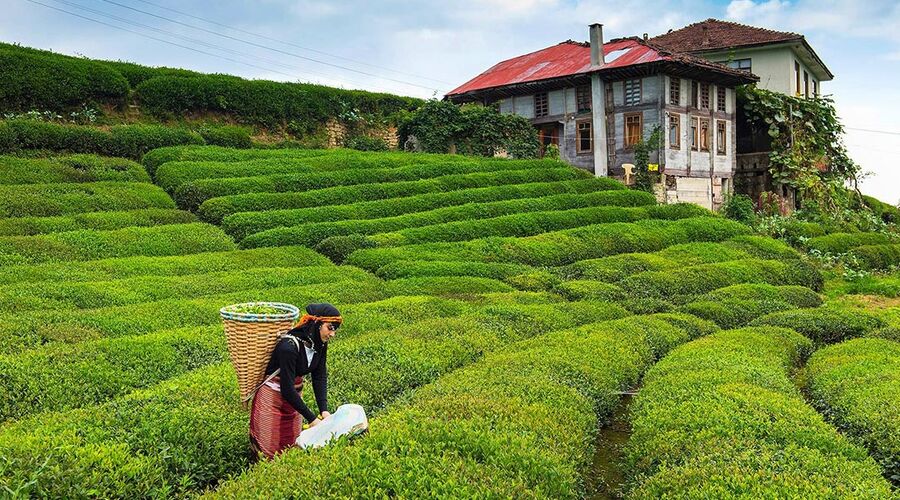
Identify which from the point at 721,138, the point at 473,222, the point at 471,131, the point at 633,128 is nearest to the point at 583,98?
the point at 633,128

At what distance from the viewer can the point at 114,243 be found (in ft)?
62.8

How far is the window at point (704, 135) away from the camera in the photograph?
35469 millimetres

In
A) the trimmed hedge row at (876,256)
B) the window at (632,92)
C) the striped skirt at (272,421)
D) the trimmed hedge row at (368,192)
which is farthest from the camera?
the window at (632,92)

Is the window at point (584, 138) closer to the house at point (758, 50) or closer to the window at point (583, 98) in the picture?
the window at point (583, 98)

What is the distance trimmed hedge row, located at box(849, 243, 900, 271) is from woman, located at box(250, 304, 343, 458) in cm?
2503

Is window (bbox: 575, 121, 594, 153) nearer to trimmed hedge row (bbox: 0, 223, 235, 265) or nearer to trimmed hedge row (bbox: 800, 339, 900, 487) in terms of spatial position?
trimmed hedge row (bbox: 0, 223, 235, 265)

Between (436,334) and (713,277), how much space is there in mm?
10737

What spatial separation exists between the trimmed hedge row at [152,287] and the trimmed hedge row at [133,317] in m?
0.63

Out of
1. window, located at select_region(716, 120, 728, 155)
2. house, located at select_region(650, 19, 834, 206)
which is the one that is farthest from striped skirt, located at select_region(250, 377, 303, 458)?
house, located at select_region(650, 19, 834, 206)

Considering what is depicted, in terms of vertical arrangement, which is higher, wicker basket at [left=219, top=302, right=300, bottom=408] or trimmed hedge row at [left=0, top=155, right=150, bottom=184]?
trimmed hedge row at [left=0, top=155, right=150, bottom=184]

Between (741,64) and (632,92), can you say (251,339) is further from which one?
(741,64)

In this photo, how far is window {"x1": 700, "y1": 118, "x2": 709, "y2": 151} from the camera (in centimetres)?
3547

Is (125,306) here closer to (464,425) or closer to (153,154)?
(464,425)

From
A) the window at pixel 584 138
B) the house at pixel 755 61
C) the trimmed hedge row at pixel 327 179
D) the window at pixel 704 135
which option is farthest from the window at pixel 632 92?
the house at pixel 755 61
